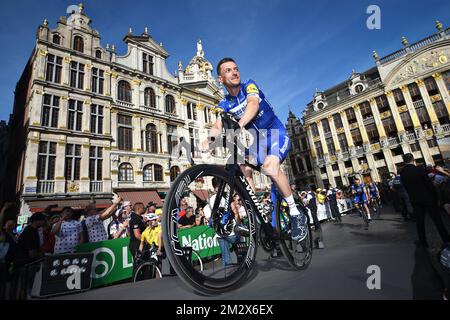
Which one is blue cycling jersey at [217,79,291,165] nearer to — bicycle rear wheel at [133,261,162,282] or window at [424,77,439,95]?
bicycle rear wheel at [133,261,162,282]

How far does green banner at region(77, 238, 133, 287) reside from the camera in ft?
16.9

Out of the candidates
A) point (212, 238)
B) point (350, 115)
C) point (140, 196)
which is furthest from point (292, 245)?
point (350, 115)

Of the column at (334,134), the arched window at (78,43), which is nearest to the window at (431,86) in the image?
the column at (334,134)

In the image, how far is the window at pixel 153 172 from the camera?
21.9 m

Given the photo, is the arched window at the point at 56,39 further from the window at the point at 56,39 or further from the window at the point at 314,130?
the window at the point at 314,130

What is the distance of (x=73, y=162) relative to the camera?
Result: 1831 cm

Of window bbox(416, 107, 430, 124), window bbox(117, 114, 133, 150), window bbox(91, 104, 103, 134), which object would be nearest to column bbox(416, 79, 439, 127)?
window bbox(416, 107, 430, 124)

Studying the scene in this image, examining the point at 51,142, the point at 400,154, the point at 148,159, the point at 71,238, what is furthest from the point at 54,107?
the point at 400,154

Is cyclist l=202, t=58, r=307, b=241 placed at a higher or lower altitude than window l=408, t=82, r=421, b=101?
lower

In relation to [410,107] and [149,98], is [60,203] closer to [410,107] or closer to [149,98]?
[149,98]

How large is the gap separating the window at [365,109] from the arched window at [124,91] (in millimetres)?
37074

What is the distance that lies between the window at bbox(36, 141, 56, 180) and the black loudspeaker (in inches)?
624

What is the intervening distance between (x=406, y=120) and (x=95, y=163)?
42497 millimetres
